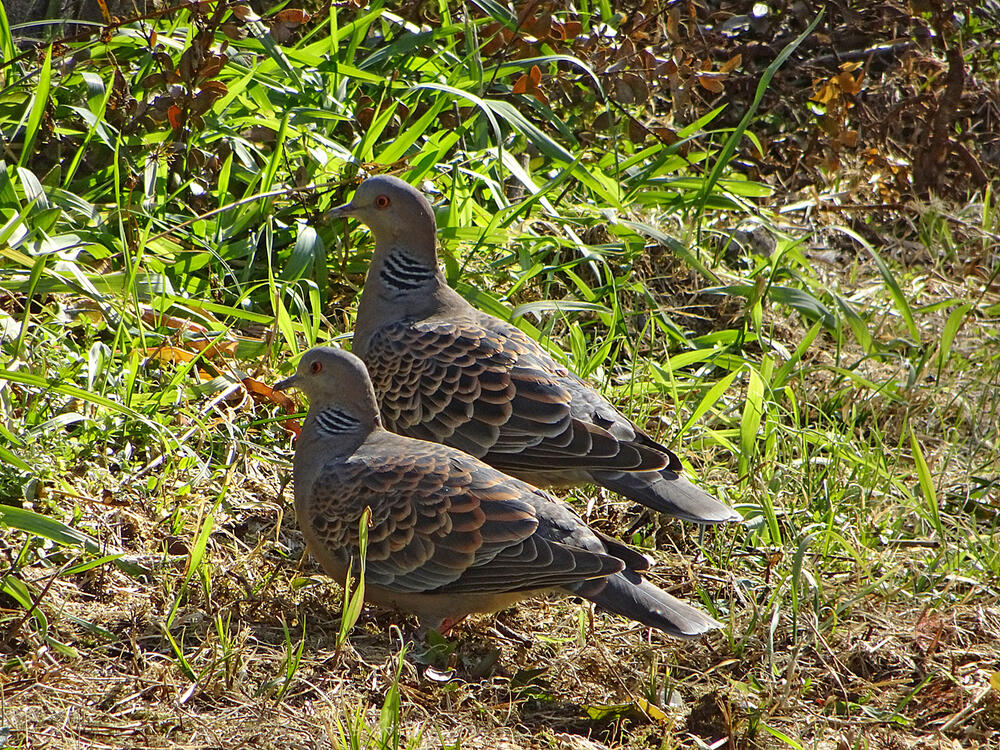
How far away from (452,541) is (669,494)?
0.69m

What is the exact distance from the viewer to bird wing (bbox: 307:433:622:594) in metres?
2.99

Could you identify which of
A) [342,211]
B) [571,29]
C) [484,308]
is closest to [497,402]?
[484,308]

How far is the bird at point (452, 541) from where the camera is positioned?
2.99 metres

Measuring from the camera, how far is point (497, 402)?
3.54 m

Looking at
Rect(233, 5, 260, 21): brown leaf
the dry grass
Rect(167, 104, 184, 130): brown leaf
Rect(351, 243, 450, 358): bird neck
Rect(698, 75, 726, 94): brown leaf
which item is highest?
Rect(698, 75, 726, 94): brown leaf

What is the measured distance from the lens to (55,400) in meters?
3.40

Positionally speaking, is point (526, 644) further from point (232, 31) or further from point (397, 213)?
point (232, 31)

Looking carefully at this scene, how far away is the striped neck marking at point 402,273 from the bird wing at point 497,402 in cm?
17

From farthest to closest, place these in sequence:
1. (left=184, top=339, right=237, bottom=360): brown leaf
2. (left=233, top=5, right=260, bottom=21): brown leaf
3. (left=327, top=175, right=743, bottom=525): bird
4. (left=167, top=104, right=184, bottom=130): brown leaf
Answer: (left=233, top=5, right=260, bottom=21): brown leaf
(left=167, top=104, right=184, bottom=130): brown leaf
(left=184, top=339, right=237, bottom=360): brown leaf
(left=327, top=175, right=743, bottom=525): bird

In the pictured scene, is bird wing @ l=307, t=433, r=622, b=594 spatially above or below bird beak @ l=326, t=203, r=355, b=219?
below

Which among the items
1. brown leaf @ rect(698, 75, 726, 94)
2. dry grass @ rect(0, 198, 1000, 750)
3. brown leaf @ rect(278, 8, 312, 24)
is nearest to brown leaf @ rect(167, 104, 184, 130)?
brown leaf @ rect(278, 8, 312, 24)

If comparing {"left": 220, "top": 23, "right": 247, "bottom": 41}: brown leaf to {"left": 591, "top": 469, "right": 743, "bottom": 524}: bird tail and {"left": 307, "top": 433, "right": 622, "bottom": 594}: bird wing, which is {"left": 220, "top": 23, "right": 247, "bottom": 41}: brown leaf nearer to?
{"left": 307, "top": 433, "right": 622, "bottom": 594}: bird wing

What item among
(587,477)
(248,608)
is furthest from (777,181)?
(248,608)

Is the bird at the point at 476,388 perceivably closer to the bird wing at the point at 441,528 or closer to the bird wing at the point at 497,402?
the bird wing at the point at 497,402
